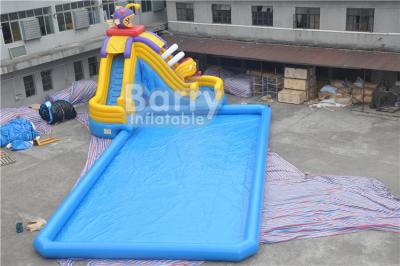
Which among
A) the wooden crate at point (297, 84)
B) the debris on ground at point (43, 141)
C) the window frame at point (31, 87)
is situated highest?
the window frame at point (31, 87)

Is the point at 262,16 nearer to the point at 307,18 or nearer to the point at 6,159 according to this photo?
the point at 307,18

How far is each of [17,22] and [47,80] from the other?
3078 millimetres

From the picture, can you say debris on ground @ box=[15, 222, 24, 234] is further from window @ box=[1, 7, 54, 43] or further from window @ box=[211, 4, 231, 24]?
window @ box=[211, 4, 231, 24]

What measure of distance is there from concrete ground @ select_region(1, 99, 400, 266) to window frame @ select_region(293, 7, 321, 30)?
391 cm

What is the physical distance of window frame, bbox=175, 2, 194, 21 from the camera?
26578mm

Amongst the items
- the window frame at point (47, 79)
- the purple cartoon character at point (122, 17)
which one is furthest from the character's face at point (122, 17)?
the window frame at point (47, 79)

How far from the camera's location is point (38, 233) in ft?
44.0

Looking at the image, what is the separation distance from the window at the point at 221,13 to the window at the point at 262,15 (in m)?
1.51

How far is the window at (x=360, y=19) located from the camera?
68.8 ft

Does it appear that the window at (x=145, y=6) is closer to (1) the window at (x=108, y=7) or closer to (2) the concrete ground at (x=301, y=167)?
(1) the window at (x=108, y=7)

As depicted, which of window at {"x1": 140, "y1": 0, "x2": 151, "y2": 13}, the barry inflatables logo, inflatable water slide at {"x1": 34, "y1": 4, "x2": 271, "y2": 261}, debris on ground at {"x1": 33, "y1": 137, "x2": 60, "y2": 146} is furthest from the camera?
window at {"x1": 140, "y1": 0, "x2": 151, "y2": 13}

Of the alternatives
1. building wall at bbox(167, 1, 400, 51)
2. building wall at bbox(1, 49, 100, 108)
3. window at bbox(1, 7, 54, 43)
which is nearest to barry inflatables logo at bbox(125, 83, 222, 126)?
building wall at bbox(167, 1, 400, 51)

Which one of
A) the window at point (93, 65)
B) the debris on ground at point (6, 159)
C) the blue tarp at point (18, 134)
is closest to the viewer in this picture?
the debris on ground at point (6, 159)

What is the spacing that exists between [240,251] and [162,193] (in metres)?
3.84
